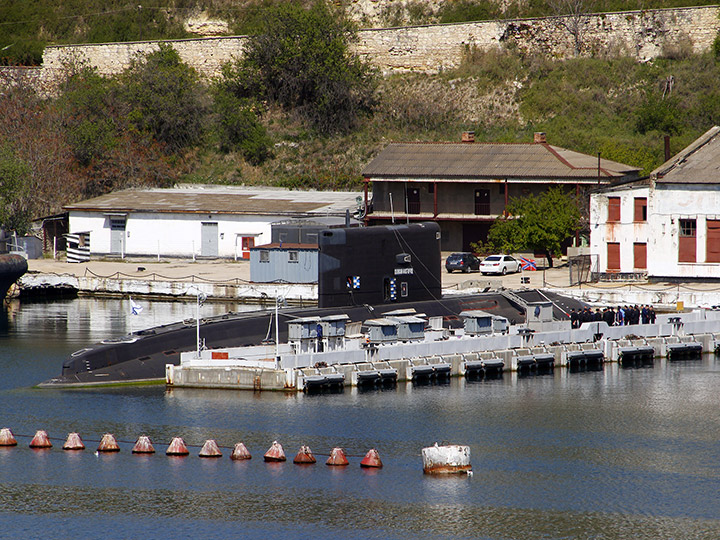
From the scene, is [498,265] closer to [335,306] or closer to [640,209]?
[640,209]

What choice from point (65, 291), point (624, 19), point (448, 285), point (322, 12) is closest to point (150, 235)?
point (65, 291)

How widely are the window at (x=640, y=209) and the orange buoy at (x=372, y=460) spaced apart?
1414 inches

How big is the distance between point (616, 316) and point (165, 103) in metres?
56.2

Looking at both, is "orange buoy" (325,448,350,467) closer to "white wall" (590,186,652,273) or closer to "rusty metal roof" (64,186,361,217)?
"white wall" (590,186,652,273)

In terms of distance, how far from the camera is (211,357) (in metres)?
37.8

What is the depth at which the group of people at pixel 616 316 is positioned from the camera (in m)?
45.3

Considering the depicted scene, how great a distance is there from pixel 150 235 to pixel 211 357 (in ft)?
127

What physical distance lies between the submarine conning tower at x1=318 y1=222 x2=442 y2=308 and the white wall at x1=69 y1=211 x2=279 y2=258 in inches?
1156

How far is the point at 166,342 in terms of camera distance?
1540 inches

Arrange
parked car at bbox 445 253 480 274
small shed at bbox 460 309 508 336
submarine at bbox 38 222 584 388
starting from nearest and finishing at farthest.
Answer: submarine at bbox 38 222 584 388, small shed at bbox 460 309 508 336, parked car at bbox 445 253 480 274

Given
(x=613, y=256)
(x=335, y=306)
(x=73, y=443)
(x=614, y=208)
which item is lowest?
(x=73, y=443)

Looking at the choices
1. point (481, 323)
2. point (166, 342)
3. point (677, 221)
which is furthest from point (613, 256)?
point (166, 342)

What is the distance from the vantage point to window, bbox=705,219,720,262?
5912 cm

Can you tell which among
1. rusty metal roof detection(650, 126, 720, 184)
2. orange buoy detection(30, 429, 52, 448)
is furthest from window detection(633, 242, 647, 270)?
orange buoy detection(30, 429, 52, 448)
